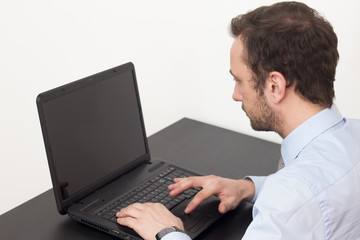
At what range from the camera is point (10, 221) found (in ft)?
4.67

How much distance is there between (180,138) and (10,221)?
2.17 ft

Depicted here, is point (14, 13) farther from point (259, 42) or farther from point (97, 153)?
point (259, 42)

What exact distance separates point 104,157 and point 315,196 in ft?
2.20

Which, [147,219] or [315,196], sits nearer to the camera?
[315,196]

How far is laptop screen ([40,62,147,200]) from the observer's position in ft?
4.44

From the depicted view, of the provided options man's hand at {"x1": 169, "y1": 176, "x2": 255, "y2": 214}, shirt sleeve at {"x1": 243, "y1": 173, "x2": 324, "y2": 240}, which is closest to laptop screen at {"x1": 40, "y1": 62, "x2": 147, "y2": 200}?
man's hand at {"x1": 169, "y1": 176, "x2": 255, "y2": 214}

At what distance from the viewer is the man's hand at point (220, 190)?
53.9 inches

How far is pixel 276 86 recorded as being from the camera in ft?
3.82

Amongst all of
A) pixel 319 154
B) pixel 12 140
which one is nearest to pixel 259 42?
pixel 319 154

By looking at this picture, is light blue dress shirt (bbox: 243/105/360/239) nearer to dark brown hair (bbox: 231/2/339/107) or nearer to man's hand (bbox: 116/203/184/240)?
dark brown hair (bbox: 231/2/339/107)

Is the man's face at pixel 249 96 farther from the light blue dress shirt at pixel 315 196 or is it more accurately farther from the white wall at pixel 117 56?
the white wall at pixel 117 56

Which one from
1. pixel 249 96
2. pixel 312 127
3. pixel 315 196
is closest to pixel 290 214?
pixel 315 196

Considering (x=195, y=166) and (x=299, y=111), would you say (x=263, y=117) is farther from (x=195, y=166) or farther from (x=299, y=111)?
(x=195, y=166)

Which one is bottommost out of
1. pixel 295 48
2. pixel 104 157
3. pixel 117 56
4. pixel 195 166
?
pixel 195 166
